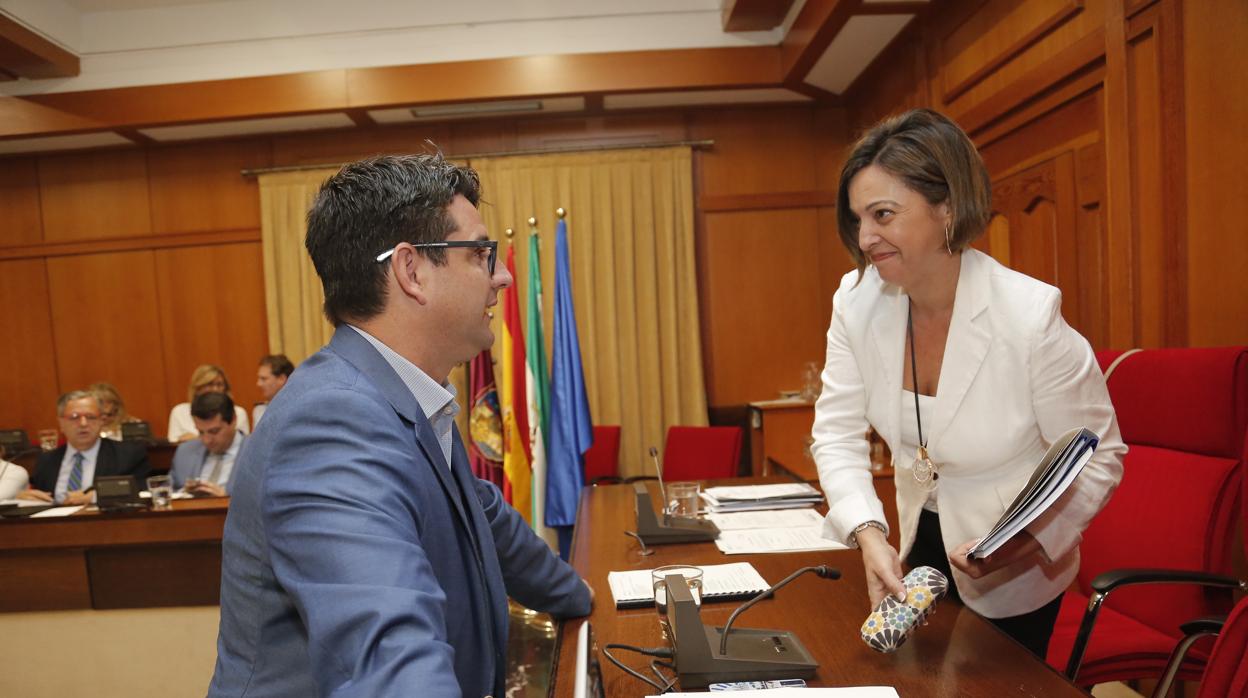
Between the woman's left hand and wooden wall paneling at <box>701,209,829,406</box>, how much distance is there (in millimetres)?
4728

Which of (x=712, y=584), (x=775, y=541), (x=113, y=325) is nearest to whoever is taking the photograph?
(x=712, y=584)

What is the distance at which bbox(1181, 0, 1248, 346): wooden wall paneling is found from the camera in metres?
2.46

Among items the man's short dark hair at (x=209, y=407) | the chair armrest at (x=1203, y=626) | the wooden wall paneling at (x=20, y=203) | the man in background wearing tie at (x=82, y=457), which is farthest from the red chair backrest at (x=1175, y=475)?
the wooden wall paneling at (x=20, y=203)

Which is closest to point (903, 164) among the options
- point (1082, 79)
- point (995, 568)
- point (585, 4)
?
point (995, 568)

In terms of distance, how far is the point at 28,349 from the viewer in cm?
654

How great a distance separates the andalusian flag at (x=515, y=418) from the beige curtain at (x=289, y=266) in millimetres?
2099

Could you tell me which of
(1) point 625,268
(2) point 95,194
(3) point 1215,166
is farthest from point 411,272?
(2) point 95,194

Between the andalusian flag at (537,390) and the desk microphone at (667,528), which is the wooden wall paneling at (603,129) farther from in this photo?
the desk microphone at (667,528)

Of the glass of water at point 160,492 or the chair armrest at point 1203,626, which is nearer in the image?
the chair armrest at point 1203,626

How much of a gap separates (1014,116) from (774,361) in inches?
108

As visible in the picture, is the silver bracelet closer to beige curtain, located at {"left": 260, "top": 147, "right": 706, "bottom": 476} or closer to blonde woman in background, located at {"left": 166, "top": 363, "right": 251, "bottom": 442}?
beige curtain, located at {"left": 260, "top": 147, "right": 706, "bottom": 476}

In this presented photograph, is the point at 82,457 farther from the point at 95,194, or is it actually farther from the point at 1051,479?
the point at 1051,479

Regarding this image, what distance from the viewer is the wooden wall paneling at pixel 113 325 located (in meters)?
6.43

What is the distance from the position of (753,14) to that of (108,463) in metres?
4.57
